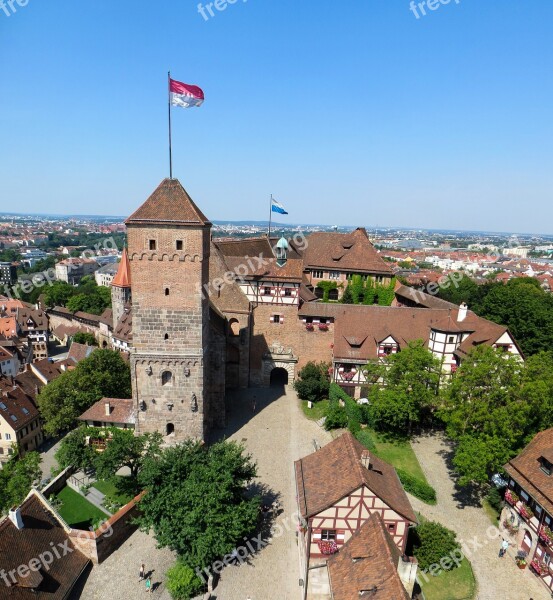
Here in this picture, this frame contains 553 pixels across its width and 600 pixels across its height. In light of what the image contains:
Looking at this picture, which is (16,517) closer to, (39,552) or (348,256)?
→ (39,552)

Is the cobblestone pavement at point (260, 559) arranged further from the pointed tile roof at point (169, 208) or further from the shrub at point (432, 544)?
the pointed tile roof at point (169, 208)

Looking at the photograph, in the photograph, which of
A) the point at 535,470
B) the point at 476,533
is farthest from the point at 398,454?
the point at 535,470

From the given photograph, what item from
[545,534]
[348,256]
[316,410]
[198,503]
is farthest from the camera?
[348,256]

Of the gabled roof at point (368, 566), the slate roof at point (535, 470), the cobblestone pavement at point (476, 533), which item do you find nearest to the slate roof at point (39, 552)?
the gabled roof at point (368, 566)

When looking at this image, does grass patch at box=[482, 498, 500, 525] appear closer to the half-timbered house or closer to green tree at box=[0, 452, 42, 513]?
the half-timbered house

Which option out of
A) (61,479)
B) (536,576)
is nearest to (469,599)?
(536,576)
